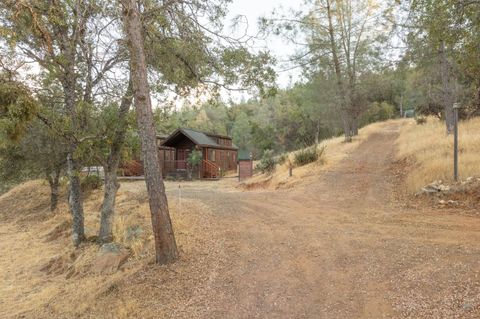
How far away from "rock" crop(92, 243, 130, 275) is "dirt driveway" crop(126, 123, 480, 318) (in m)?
2.27

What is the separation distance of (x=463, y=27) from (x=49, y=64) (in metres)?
8.48

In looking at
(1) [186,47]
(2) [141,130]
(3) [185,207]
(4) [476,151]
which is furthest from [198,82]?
(4) [476,151]

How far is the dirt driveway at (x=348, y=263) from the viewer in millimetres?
4391

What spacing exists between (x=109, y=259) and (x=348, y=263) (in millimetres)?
4955

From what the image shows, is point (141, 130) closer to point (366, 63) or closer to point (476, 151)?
point (476, 151)

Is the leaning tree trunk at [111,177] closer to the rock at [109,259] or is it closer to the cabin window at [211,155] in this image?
the rock at [109,259]

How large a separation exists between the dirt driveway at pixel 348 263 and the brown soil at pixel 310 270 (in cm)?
2

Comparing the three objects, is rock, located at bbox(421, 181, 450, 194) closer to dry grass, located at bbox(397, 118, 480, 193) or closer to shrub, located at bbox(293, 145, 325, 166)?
dry grass, located at bbox(397, 118, 480, 193)

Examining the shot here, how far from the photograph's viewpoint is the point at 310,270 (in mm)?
5531

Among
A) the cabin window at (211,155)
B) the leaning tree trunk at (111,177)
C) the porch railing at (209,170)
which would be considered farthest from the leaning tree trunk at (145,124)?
the cabin window at (211,155)

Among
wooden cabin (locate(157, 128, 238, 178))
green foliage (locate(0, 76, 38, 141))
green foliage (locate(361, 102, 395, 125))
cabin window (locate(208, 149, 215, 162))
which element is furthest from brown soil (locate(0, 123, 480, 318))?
green foliage (locate(361, 102, 395, 125))

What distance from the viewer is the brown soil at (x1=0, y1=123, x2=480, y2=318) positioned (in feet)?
14.7

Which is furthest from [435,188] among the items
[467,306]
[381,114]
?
[381,114]

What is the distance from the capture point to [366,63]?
75.5ft
